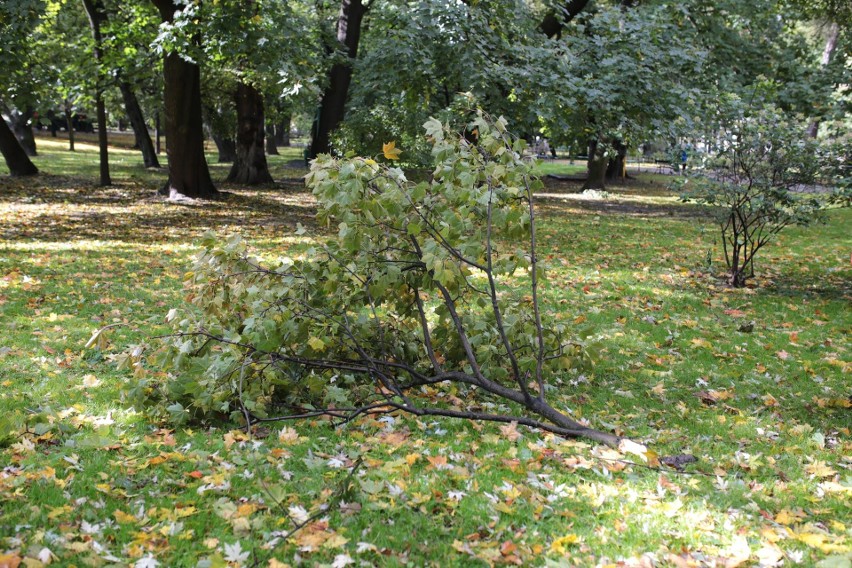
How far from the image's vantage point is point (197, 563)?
9.78ft

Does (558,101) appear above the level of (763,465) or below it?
above

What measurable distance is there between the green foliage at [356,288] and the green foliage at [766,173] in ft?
17.1

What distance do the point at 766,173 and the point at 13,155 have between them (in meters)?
19.3

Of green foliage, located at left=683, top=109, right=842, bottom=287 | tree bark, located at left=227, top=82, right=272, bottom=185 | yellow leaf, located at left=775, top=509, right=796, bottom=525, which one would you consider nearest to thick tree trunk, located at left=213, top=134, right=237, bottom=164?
tree bark, located at left=227, top=82, right=272, bottom=185

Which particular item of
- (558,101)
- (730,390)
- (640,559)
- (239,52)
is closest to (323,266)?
(640,559)

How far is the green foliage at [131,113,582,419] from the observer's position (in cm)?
457

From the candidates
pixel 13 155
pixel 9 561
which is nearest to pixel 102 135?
pixel 13 155

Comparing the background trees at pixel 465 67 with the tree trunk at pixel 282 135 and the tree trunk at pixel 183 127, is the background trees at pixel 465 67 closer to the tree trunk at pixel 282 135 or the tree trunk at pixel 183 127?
the tree trunk at pixel 183 127

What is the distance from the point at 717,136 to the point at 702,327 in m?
3.16

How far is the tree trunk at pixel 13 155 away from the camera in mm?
18969

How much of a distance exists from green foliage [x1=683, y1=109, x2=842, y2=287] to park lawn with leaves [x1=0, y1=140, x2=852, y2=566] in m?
1.50

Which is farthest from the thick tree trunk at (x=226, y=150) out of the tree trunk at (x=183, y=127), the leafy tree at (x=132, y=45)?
the tree trunk at (x=183, y=127)

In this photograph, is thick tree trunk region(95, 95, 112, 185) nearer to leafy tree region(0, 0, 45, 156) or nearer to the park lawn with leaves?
leafy tree region(0, 0, 45, 156)

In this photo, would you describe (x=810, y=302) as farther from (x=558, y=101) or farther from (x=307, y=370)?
(x=307, y=370)
